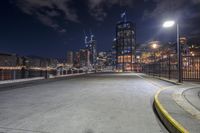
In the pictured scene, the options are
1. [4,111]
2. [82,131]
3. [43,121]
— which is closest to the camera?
[82,131]

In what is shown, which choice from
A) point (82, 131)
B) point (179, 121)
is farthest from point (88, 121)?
point (179, 121)

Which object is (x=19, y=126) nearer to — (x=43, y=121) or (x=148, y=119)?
(x=43, y=121)

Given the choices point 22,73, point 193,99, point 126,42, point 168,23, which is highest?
point 126,42

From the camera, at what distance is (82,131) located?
199 inches

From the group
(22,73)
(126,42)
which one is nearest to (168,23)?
(22,73)

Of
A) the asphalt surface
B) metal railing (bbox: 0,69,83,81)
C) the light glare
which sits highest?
the light glare

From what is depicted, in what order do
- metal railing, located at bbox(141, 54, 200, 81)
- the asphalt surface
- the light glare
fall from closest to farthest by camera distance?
the asphalt surface → the light glare → metal railing, located at bbox(141, 54, 200, 81)

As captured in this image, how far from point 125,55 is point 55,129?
553ft

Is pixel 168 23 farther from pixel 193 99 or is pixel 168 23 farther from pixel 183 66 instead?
pixel 183 66

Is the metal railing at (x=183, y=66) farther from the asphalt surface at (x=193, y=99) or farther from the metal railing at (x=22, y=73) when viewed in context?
the metal railing at (x=22, y=73)

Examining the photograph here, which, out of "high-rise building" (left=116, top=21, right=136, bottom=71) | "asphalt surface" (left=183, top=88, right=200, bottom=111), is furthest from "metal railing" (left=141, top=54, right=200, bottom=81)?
"high-rise building" (left=116, top=21, right=136, bottom=71)

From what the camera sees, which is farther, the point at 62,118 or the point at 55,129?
the point at 62,118

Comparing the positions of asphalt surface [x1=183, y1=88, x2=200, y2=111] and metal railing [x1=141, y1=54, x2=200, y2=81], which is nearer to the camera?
asphalt surface [x1=183, y1=88, x2=200, y2=111]

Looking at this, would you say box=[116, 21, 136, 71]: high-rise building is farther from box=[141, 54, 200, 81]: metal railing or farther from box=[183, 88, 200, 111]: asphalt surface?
box=[183, 88, 200, 111]: asphalt surface
